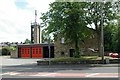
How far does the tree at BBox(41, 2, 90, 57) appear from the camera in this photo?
31156mm

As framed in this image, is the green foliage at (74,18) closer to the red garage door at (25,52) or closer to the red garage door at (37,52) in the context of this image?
the red garage door at (37,52)

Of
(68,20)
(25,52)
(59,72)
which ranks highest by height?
(68,20)

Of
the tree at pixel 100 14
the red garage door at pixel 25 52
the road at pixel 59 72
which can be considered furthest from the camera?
the red garage door at pixel 25 52

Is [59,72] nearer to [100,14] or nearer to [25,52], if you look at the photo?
[100,14]

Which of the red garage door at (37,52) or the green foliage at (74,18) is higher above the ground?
the green foliage at (74,18)

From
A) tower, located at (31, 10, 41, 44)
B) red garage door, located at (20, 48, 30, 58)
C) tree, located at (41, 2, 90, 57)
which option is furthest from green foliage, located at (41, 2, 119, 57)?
tower, located at (31, 10, 41, 44)

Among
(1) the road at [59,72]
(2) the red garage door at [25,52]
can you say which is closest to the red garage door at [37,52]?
(2) the red garage door at [25,52]

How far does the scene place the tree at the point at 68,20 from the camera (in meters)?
31.2

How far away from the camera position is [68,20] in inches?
1233

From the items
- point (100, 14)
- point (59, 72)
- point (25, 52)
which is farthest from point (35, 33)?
point (59, 72)

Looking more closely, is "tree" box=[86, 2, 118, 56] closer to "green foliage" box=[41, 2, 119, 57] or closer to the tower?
"green foliage" box=[41, 2, 119, 57]

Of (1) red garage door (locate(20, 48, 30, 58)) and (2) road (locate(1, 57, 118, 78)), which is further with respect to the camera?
(1) red garage door (locate(20, 48, 30, 58))

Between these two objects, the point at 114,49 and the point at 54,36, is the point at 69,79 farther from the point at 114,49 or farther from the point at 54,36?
the point at 114,49

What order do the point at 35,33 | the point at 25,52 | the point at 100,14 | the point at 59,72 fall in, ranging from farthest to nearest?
the point at 35,33 → the point at 25,52 → the point at 100,14 → the point at 59,72
